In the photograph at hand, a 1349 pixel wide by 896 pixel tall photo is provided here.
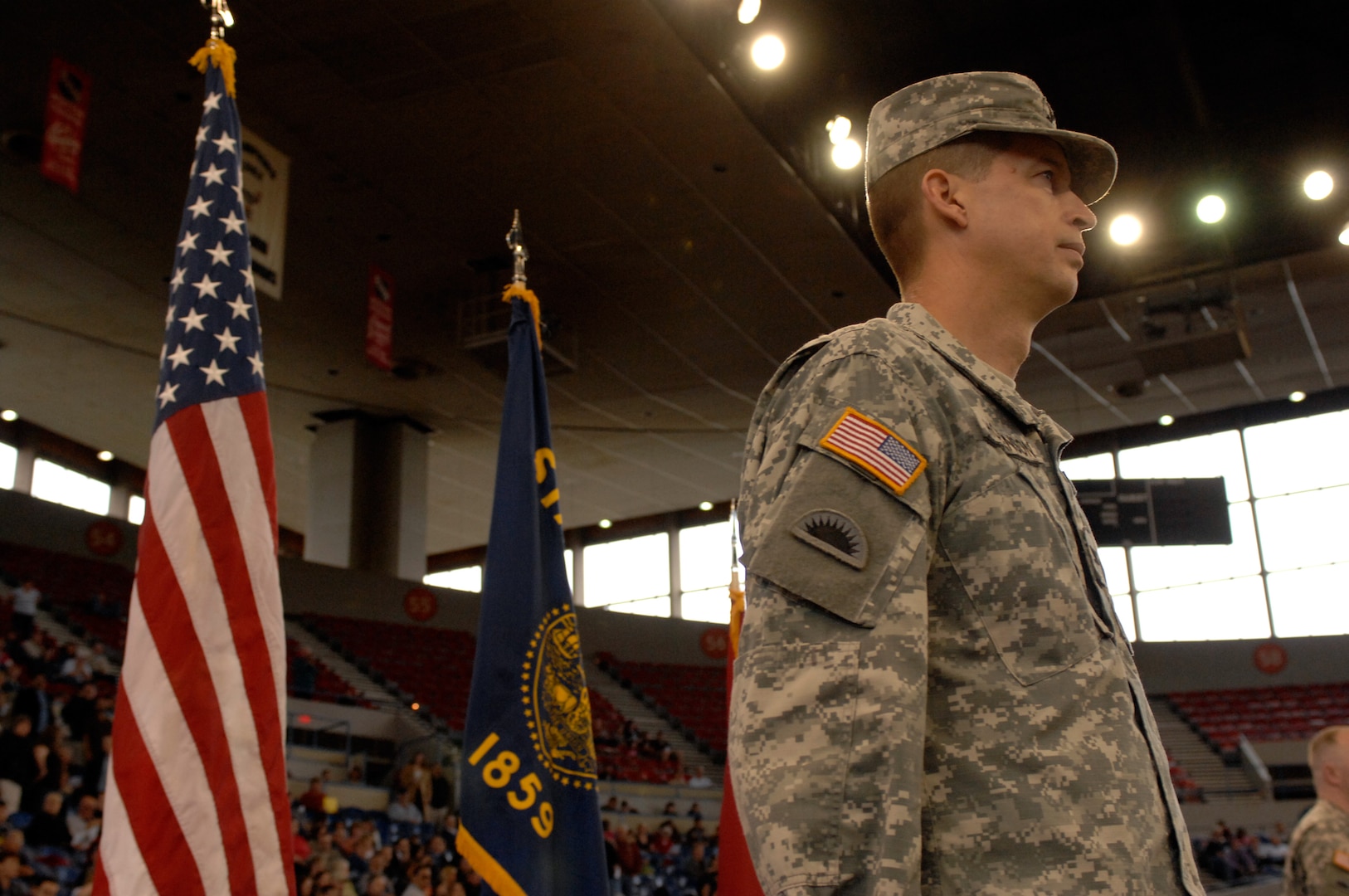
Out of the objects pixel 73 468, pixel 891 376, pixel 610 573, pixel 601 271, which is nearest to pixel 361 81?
pixel 601 271

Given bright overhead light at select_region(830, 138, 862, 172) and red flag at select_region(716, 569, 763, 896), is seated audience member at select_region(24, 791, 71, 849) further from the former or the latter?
bright overhead light at select_region(830, 138, 862, 172)

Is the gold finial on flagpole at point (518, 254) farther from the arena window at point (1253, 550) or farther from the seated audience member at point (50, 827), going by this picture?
the arena window at point (1253, 550)

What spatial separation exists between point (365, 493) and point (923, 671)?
16.1 meters

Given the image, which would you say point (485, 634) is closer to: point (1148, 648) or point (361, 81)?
point (361, 81)

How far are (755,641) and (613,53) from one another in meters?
8.40

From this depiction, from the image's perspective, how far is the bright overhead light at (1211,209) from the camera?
353 inches

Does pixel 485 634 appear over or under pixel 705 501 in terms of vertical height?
under

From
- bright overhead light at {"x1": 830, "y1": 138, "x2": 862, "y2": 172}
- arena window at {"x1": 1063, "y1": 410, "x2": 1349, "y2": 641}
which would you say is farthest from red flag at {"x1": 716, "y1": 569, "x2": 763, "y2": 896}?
arena window at {"x1": 1063, "y1": 410, "x2": 1349, "y2": 641}

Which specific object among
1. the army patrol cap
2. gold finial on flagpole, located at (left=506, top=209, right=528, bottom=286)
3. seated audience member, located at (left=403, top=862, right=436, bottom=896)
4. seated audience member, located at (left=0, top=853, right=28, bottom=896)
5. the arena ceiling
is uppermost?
the arena ceiling

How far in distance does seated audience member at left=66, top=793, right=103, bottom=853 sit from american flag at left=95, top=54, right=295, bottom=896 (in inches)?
202

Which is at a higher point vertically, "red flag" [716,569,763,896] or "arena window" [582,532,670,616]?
"arena window" [582,532,670,616]

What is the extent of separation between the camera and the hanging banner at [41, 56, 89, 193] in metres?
8.45

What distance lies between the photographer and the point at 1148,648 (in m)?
19.8

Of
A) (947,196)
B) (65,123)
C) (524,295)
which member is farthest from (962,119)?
(65,123)
